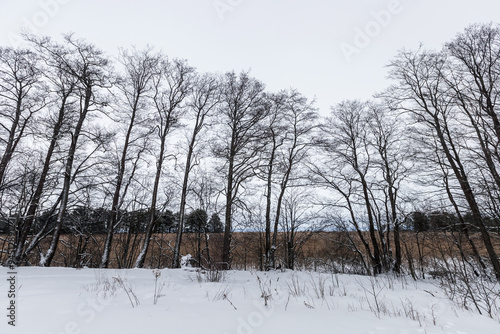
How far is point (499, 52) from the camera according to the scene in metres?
9.45

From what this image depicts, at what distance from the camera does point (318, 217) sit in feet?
59.8

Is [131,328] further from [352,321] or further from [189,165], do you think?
[189,165]

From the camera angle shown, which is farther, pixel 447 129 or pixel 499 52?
pixel 447 129

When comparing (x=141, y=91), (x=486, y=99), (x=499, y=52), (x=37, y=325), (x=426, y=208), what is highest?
(x=141, y=91)

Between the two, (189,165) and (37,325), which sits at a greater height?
(189,165)

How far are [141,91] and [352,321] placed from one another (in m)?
14.4

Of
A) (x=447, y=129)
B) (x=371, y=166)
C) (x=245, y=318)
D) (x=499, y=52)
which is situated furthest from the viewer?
(x=371, y=166)

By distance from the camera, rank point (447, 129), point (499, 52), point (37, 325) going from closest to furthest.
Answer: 1. point (37, 325)
2. point (499, 52)
3. point (447, 129)

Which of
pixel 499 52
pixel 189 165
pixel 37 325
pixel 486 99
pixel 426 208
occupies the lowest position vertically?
pixel 37 325

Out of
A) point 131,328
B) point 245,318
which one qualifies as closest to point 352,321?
point 245,318

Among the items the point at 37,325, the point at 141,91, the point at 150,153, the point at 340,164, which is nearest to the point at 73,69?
the point at 141,91

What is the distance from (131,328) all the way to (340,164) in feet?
52.3

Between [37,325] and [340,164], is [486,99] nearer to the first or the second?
A: [340,164]

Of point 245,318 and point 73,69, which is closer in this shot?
point 245,318
